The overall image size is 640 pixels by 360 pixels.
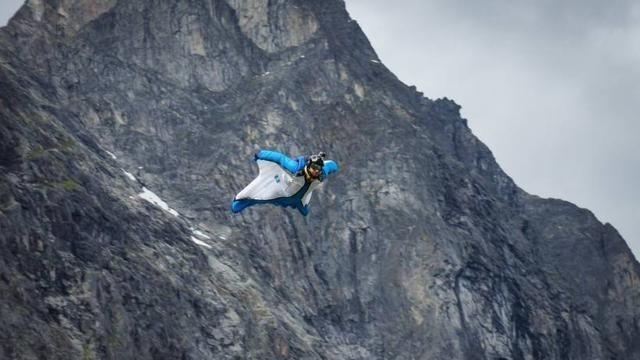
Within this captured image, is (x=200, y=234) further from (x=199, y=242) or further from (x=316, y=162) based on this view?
(x=316, y=162)

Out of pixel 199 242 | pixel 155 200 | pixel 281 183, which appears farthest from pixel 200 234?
pixel 281 183

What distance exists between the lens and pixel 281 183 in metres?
80.8

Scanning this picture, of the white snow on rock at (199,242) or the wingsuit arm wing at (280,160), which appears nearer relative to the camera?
the wingsuit arm wing at (280,160)

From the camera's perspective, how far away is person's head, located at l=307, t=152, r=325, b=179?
3017 inches

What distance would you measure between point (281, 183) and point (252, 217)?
6492 cm

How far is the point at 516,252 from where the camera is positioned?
16100 cm

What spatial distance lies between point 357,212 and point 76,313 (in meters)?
45.5

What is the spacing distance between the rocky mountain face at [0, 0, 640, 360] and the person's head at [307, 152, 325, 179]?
126 ft

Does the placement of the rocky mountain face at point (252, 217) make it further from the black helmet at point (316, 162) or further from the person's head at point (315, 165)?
the black helmet at point (316, 162)

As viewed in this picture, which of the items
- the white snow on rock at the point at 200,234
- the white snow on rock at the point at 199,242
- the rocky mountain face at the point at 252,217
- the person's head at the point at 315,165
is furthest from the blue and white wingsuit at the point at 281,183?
the white snow on rock at the point at 200,234

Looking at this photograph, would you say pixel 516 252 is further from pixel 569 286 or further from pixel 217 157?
pixel 217 157

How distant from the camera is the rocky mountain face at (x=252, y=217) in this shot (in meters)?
121

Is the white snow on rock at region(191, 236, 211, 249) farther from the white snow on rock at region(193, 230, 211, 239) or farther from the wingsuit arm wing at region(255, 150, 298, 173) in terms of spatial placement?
the wingsuit arm wing at region(255, 150, 298, 173)

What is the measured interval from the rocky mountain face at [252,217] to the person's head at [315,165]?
126 ft
